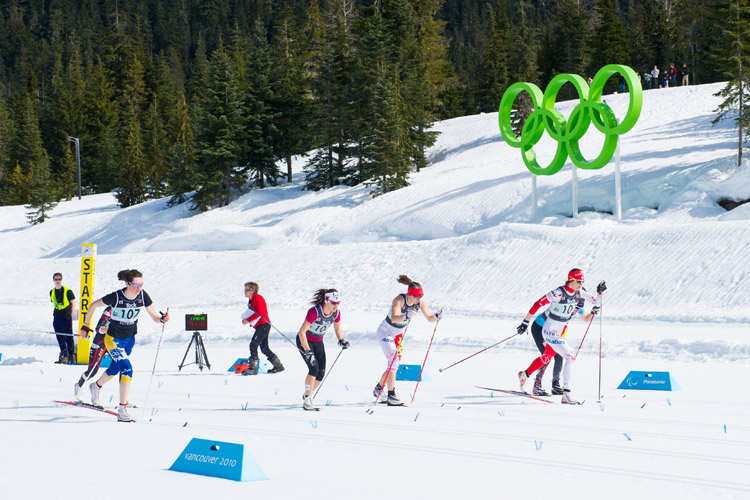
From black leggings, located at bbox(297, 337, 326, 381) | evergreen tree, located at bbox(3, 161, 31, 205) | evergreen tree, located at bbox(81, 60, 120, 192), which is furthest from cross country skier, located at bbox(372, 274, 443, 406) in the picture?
evergreen tree, located at bbox(3, 161, 31, 205)

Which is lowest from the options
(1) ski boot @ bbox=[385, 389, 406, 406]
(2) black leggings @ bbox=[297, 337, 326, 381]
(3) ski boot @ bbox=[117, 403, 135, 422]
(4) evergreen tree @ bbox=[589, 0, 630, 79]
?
(1) ski boot @ bbox=[385, 389, 406, 406]

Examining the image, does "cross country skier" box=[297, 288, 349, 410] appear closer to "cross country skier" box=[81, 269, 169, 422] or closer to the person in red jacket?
"cross country skier" box=[81, 269, 169, 422]

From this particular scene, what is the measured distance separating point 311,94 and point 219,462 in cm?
3966

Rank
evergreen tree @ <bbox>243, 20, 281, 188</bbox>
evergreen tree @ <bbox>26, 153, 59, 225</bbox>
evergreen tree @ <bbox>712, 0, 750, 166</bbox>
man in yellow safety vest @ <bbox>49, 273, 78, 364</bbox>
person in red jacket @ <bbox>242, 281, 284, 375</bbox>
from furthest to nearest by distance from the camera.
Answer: evergreen tree @ <bbox>26, 153, 59, 225</bbox>
evergreen tree @ <bbox>243, 20, 281, 188</bbox>
evergreen tree @ <bbox>712, 0, 750, 166</bbox>
man in yellow safety vest @ <bbox>49, 273, 78, 364</bbox>
person in red jacket @ <bbox>242, 281, 284, 375</bbox>

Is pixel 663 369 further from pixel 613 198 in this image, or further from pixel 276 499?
pixel 613 198

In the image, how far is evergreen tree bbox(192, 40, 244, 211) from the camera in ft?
119

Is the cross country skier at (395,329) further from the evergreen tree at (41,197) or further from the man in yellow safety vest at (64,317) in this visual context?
the evergreen tree at (41,197)

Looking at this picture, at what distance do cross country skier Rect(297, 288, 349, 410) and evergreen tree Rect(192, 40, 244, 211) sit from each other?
2836cm

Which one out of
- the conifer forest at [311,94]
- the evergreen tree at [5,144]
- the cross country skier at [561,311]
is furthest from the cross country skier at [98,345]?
the evergreen tree at [5,144]

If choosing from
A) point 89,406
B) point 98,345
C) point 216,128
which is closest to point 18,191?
point 216,128

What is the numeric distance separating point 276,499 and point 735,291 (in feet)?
47.6

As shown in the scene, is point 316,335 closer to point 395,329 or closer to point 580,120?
point 395,329

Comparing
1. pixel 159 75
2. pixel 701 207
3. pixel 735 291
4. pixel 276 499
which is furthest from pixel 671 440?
pixel 159 75

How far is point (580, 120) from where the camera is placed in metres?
23.8
